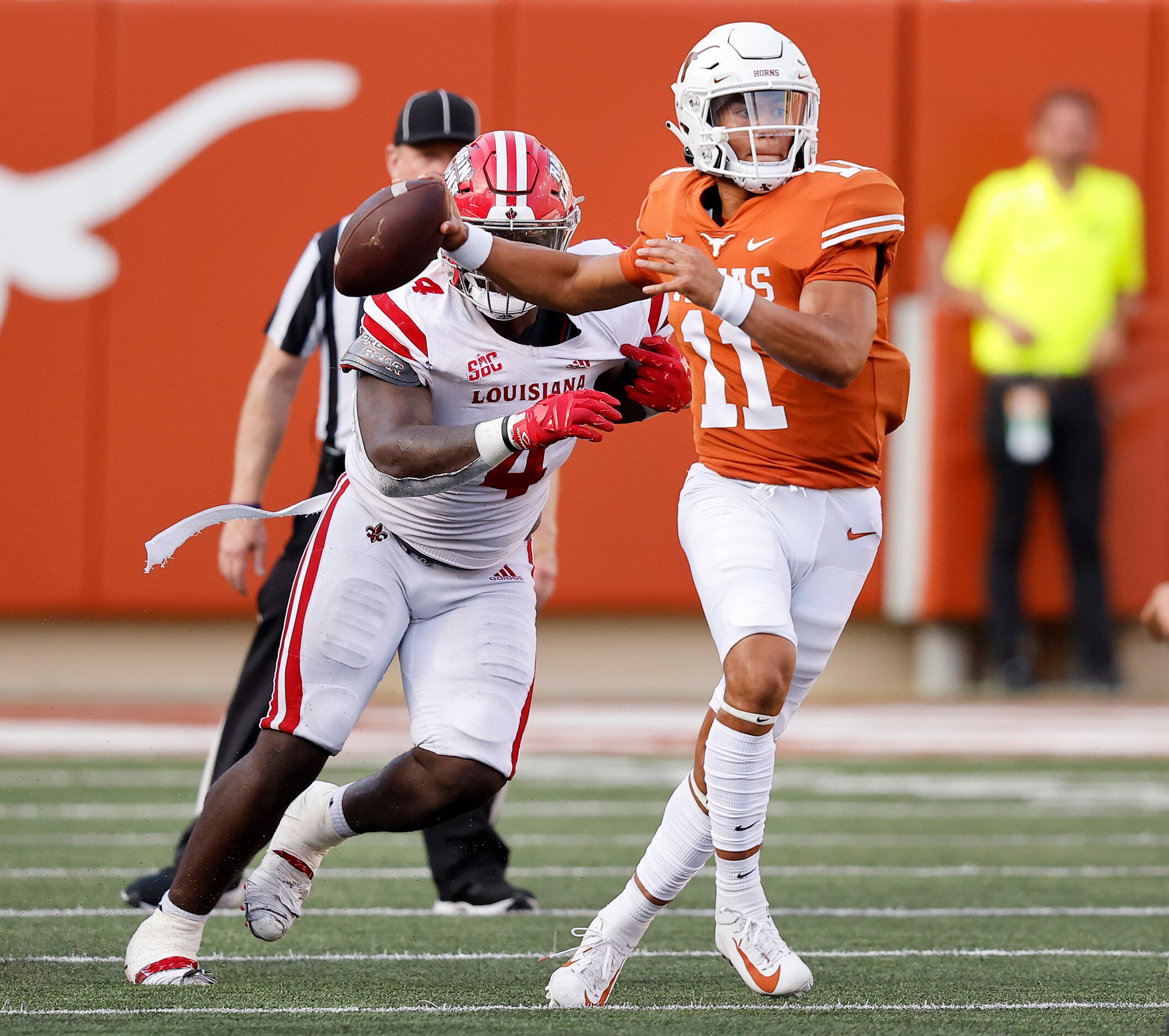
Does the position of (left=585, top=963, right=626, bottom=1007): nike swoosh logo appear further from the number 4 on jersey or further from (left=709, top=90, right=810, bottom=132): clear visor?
(left=709, top=90, right=810, bottom=132): clear visor

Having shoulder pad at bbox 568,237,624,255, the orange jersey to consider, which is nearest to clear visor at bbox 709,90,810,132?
the orange jersey

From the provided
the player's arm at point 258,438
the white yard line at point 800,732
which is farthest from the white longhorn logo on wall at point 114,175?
the player's arm at point 258,438

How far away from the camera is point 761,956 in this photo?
3.56 metres

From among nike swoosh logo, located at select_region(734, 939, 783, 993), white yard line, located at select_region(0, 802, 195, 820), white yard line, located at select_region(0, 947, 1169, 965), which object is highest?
nike swoosh logo, located at select_region(734, 939, 783, 993)

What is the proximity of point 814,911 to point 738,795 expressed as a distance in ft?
3.97

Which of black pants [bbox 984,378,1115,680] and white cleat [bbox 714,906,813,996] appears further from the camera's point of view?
black pants [bbox 984,378,1115,680]

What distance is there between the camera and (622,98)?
Result: 357 inches

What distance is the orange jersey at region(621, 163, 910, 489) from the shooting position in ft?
11.8

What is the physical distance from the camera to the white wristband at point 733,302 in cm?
330

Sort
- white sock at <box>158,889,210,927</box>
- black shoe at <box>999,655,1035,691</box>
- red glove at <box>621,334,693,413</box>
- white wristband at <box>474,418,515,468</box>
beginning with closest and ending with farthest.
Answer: white wristband at <box>474,418,515,468</box>, white sock at <box>158,889,210,927</box>, red glove at <box>621,334,693,413</box>, black shoe at <box>999,655,1035,691</box>

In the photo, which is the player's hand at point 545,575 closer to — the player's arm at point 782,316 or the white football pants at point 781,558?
the white football pants at point 781,558

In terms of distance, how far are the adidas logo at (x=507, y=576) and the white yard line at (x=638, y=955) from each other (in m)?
0.78

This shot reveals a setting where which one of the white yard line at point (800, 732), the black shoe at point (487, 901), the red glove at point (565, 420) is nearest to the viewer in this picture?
the red glove at point (565, 420)

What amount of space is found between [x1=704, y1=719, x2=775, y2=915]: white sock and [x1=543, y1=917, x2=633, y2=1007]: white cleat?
0.23 meters
